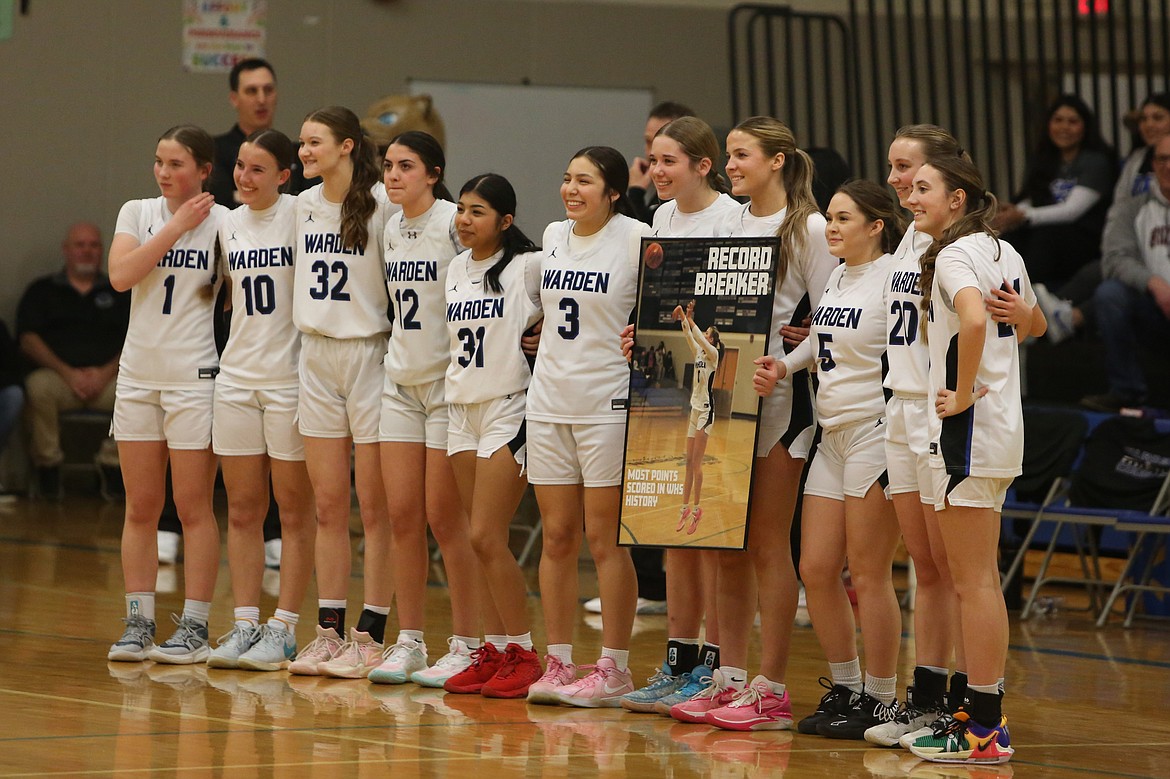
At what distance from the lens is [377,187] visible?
217 inches

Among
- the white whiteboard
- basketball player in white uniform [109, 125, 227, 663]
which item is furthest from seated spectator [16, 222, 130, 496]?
basketball player in white uniform [109, 125, 227, 663]

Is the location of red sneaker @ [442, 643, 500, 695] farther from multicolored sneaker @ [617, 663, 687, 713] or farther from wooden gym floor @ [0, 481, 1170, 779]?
multicolored sneaker @ [617, 663, 687, 713]

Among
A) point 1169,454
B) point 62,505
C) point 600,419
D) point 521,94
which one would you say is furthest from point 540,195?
point 600,419

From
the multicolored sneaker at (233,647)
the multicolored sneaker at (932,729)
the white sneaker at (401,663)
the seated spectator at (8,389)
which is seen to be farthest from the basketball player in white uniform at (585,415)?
the seated spectator at (8,389)

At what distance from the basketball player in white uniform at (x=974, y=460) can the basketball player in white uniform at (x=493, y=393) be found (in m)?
1.34

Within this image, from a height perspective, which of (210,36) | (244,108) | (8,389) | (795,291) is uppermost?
(210,36)

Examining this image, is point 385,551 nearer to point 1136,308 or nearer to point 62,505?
point 1136,308

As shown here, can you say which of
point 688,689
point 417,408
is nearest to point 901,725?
point 688,689

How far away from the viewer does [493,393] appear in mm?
5043

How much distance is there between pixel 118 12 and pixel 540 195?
3.14 m

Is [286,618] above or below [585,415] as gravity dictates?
below

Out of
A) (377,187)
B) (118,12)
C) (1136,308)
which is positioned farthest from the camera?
(118,12)

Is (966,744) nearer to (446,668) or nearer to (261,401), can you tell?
(446,668)

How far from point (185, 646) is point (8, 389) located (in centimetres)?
550
